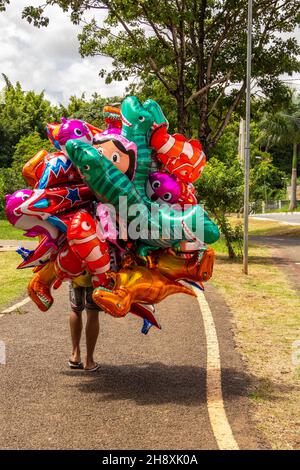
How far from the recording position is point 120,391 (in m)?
5.56

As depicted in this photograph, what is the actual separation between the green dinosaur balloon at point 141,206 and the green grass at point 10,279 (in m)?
4.97

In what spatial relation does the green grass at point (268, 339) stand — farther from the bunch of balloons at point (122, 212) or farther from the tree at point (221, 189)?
the tree at point (221, 189)

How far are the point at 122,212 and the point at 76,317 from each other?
136 cm

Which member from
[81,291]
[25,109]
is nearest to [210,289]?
[81,291]

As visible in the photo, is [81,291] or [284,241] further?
[284,241]

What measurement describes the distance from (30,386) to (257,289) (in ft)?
24.2

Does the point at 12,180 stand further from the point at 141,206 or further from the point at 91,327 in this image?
the point at 141,206

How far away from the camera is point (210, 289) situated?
12.1m

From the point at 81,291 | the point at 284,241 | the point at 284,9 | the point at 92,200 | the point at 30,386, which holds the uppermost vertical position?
the point at 284,9

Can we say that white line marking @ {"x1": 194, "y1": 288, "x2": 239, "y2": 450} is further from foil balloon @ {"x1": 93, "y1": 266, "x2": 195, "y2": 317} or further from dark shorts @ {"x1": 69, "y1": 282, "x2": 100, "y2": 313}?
dark shorts @ {"x1": 69, "y1": 282, "x2": 100, "y2": 313}

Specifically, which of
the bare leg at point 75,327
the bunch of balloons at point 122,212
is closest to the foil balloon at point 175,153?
the bunch of balloons at point 122,212

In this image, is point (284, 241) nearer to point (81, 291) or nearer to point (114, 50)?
point (114, 50)

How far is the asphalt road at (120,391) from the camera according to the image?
4469 mm
